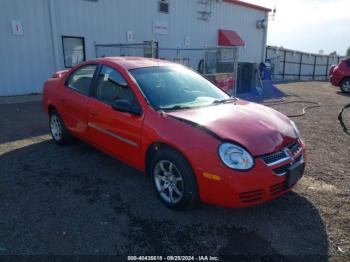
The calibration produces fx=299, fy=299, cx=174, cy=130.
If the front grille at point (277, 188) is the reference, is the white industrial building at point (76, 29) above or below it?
above

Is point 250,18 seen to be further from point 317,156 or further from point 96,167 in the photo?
point 96,167

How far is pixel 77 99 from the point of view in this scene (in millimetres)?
4484

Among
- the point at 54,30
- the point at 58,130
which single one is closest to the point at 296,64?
the point at 54,30

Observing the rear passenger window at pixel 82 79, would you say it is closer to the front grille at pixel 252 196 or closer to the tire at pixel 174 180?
the tire at pixel 174 180

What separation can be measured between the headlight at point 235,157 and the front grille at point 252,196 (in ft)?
0.82

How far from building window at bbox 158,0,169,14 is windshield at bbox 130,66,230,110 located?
1133 cm

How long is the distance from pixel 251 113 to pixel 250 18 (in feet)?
60.9

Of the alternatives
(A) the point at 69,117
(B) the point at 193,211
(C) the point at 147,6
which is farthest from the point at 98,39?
(B) the point at 193,211

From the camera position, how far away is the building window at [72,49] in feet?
38.4

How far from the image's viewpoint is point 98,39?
12.5 metres

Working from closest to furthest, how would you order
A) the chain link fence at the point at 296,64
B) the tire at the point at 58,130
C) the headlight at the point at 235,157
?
the headlight at the point at 235,157, the tire at the point at 58,130, the chain link fence at the point at 296,64

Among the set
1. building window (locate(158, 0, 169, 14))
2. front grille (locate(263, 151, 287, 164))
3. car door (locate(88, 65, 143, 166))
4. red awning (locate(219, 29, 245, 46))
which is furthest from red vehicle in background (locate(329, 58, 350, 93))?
car door (locate(88, 65, 143, 166))

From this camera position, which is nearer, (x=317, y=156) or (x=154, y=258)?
(x=154, y=258)

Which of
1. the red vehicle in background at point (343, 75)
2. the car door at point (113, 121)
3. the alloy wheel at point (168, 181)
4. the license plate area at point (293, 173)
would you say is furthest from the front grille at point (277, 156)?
the red vehicle in background at point (343, 75)
